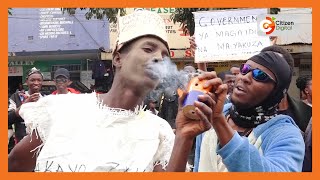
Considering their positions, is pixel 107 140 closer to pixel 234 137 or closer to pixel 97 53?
pixel 234 137

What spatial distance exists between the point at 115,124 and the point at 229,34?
12.6 feet

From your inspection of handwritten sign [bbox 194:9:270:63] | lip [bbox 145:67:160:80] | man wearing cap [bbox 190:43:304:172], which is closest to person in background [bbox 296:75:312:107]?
handwritten sign [bbox 194:9:270:63]

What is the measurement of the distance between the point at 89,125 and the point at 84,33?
15201 mm

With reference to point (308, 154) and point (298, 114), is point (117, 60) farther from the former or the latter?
point (298, 114)

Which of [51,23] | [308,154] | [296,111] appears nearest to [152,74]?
[308,154]

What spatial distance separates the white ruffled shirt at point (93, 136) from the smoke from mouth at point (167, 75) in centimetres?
17

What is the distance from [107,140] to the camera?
220cm

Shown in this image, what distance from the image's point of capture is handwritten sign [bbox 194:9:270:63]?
5.71 m

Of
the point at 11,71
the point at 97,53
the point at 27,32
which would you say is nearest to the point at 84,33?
the point at 97,53

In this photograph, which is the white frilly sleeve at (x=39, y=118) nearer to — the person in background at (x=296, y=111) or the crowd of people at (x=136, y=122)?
the crowd of people at (x=136, y=122)

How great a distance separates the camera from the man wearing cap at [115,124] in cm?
217

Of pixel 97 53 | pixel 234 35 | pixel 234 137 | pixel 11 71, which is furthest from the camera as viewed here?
pixel 11 71

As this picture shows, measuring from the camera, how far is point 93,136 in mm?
2189

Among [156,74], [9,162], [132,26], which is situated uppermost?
[132,26]
